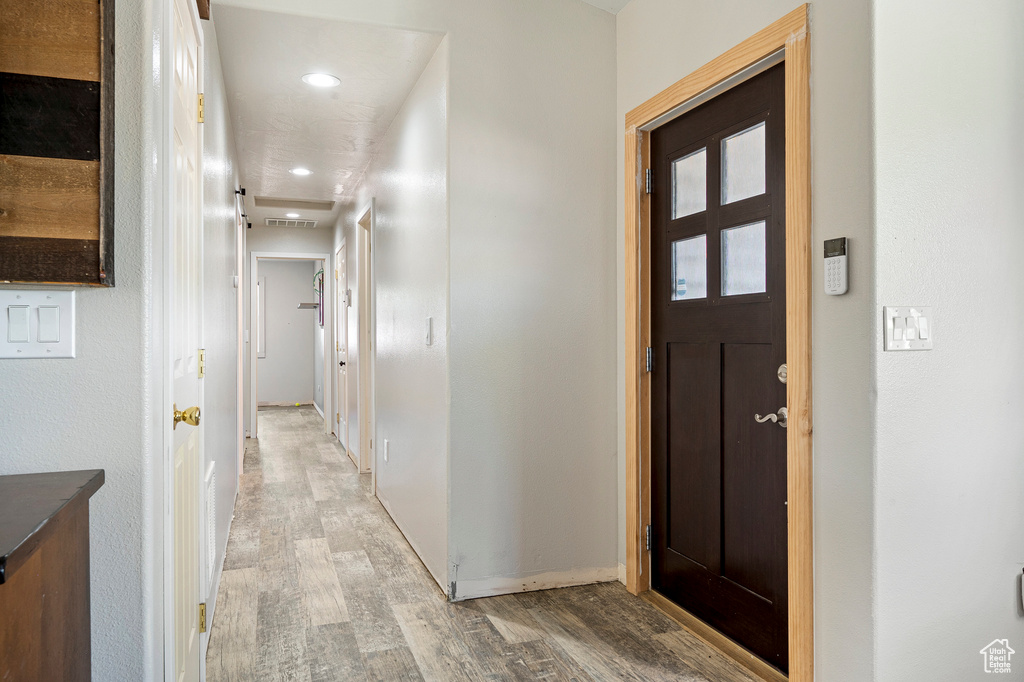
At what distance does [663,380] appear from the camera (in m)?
2.64

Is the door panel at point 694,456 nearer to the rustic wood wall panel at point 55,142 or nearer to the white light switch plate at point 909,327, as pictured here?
the white light switch plate at point 909,327

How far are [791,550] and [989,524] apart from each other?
1.70 feet

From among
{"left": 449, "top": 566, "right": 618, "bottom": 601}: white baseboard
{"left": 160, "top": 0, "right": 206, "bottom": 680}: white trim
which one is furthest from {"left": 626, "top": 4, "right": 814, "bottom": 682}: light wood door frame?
{"left": 160, "top": 0, "right": 206, "bottom": 680}: white trim

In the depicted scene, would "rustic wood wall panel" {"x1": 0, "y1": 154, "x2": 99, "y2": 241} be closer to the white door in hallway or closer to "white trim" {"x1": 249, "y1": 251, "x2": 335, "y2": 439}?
the white door in hallway

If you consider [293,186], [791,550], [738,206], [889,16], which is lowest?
[791,550]

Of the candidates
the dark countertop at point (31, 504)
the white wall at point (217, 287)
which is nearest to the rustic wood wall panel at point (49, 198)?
the dark countertop at point (31, 504)

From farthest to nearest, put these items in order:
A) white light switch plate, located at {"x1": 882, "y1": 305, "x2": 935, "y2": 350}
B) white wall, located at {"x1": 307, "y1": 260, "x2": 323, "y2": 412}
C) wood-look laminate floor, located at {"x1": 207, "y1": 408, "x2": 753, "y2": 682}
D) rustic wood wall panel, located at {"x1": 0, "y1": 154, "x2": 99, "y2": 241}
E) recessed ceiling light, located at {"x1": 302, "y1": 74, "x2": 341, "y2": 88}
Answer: white wall, located at {"x1": 307, "y1": 260, "x2": 323, "y2": 412}, recessed ceiling light, located at {"x1": 302, "y1": 74, "x2": 341, "y2": 88}, wood-look laminate floor, located at {"x1": 207, "y1": 408, "x2": 753, "y2": 682}, white light switch plate, located at {"x1": 882, "y1": 305, "x2": 935, "y2": 350}, rustic wood wall panel, located at {"x1": 0, "y1": 154, "x2": 99, "y2": 241}

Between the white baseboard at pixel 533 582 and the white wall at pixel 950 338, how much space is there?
137cm

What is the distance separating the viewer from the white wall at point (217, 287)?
245cm

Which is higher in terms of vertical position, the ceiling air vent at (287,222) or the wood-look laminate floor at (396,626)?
the ceiling air vent at (287,222)

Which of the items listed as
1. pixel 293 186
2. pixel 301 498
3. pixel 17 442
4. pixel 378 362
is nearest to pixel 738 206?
pixel 17 442

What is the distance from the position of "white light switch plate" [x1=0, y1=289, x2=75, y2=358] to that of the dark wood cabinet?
0.72 ft

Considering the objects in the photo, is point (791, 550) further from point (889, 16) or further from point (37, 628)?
point (37, 628)

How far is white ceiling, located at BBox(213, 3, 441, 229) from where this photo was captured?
106 inches
